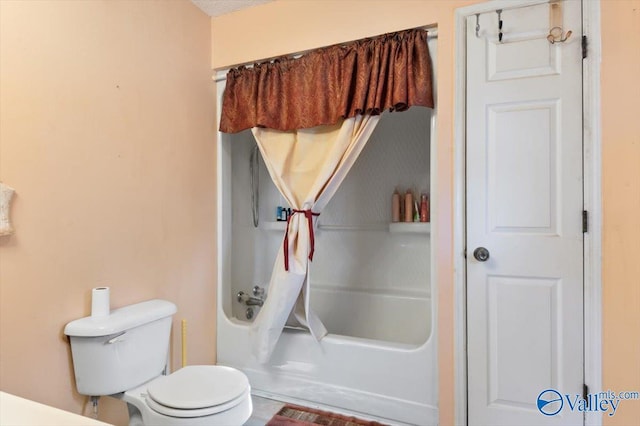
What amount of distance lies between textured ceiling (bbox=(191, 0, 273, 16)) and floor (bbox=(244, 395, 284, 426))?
239 cm

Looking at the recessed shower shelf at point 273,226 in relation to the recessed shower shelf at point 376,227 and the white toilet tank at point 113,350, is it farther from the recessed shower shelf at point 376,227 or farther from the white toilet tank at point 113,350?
the white toilet tank at point 113,350

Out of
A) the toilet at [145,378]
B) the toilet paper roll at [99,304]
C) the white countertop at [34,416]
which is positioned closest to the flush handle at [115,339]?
the toilet at [145,378]

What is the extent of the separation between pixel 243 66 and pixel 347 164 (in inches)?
37.5

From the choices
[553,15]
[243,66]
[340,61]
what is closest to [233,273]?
[243,66]

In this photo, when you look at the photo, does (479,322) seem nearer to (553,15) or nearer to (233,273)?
(553,15)

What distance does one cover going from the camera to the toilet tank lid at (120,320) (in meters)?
1.42

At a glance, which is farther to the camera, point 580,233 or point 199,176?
point 199,176

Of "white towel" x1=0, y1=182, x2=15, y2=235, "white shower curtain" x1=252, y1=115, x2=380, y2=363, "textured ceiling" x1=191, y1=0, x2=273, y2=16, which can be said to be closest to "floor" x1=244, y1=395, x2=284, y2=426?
"white shower curtain" x1=252, y1=115, x2=380, y2=363

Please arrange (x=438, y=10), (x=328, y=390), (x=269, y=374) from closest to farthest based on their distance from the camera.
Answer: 1. (x=438, y=10)
2. (x=328, y=390)
3. (x=269, y=374)

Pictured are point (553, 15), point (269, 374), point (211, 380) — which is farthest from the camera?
point (269, 374)

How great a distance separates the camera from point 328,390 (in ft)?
6.59

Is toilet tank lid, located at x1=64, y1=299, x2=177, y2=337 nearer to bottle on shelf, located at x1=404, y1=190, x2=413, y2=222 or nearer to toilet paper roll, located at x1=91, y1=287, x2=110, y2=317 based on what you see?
toilet paper roll, located at x1=91, y1=287, x2=110, y2=317

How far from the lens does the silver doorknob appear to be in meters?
1.68
